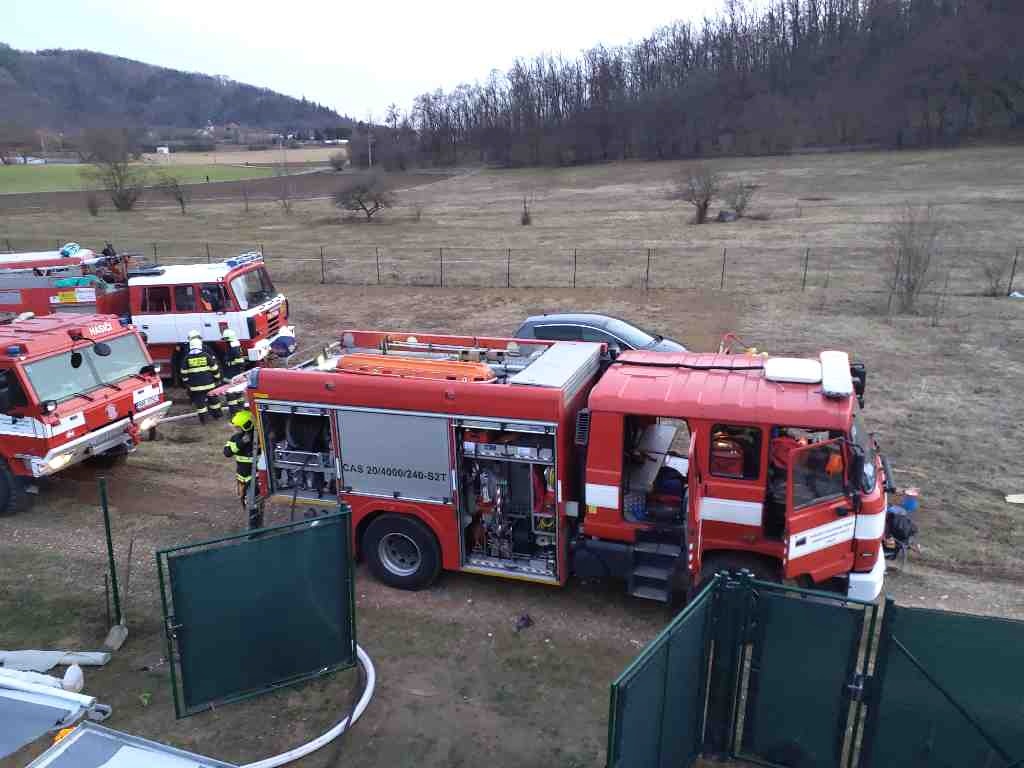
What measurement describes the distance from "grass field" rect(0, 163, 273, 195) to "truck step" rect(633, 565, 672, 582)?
70733mm

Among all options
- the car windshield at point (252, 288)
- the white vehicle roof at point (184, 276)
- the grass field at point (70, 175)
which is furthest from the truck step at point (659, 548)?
the grass field at point (70, 175)

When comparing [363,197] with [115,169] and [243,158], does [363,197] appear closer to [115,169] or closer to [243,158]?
[115,169]

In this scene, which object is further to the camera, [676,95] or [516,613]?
[676,95]

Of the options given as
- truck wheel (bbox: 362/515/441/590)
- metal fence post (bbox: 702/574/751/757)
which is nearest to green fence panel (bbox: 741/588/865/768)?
metal fence post (bbox: 702/574/751/757)

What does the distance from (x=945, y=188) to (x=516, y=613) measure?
47481mm

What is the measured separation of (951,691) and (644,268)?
24.4 metres

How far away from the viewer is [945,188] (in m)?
45.7

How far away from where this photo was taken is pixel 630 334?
1393 cm

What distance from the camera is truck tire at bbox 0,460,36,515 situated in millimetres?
10203

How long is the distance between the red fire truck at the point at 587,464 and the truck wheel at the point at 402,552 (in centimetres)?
2

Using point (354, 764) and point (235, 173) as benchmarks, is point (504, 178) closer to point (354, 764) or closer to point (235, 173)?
point (235, 173)

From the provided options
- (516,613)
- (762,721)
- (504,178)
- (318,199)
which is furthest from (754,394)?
(504,178)

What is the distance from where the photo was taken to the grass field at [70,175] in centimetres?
7344

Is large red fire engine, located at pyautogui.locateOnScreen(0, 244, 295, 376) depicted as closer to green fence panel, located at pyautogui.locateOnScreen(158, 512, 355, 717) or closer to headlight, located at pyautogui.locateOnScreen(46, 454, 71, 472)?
headlight, located at pyautogui.locateOnScreen(46, 454, 71, 472)
